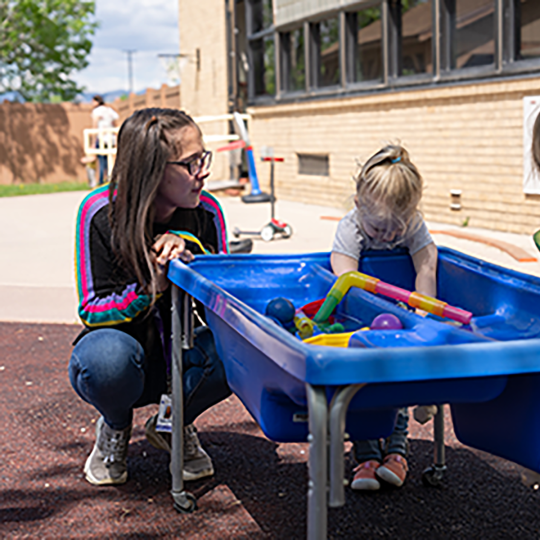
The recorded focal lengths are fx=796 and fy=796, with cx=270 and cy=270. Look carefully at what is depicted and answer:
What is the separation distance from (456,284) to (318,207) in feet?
34.4

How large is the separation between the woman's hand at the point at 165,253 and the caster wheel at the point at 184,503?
71cm

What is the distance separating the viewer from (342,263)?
2.71 metres

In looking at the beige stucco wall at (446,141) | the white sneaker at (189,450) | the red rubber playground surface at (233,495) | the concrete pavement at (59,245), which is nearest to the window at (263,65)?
the beige stucco wall at (446,141)

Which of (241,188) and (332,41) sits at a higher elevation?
(332,41)

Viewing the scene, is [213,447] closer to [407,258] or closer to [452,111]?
[407,258]

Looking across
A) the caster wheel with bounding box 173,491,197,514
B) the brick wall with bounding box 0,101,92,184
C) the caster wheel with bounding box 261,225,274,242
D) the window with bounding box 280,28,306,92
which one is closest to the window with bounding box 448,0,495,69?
the caster wheel with bounding box 261,225,274,242

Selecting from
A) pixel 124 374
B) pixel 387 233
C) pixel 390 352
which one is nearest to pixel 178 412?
pixel 124 374

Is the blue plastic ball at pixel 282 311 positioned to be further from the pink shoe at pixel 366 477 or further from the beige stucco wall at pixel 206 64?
the beige stucco wall at pixel 206 64

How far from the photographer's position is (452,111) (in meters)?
9.89

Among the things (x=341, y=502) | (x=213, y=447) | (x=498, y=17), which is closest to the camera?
(x=341, y=502)

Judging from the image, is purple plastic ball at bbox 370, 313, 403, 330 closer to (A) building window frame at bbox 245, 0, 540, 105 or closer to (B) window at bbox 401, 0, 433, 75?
(A) building window frame at bbox 245, 0, 540, 105

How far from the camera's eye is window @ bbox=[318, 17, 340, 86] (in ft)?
42.0

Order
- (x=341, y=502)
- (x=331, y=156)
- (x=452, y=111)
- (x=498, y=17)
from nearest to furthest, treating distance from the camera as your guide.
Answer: (x=341, y=502) < (x=498, y=17) < (x=452, y=111) < (x=331, y=156)

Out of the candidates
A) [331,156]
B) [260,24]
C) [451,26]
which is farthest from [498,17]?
[260,24]
